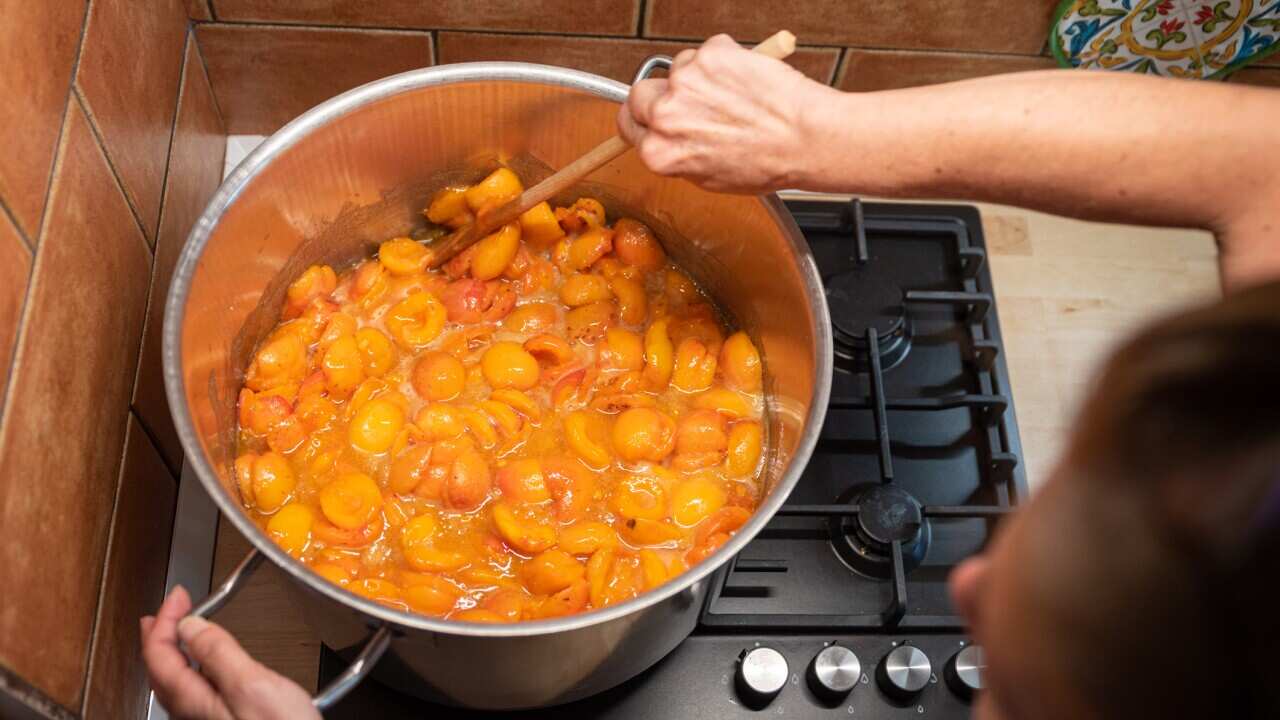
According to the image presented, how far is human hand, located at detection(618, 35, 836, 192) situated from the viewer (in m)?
0.72

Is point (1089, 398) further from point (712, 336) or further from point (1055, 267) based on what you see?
point (1055, 267)

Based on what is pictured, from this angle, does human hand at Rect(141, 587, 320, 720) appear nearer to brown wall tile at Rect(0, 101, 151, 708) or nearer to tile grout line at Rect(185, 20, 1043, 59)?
brown wall tile at Rect(0, 101, 151, 708)

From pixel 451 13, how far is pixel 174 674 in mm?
747

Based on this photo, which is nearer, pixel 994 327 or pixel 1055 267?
pixel 994 327

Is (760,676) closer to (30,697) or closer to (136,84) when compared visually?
(30,697)

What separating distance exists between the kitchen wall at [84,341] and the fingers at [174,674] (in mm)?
83

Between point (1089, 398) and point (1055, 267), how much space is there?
3.00 feet

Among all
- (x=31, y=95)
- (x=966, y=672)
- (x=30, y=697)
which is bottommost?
(x=966, y=672)

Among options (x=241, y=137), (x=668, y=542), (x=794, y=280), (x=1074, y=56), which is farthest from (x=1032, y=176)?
(x=241, y=137)

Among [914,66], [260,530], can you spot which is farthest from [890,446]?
[260,530]

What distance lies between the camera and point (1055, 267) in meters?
1.23

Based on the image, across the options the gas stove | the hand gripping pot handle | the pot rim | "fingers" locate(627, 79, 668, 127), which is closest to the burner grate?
the gas stove

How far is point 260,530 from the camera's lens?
0.65 meters

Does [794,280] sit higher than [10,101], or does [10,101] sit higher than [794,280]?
[10,101]
